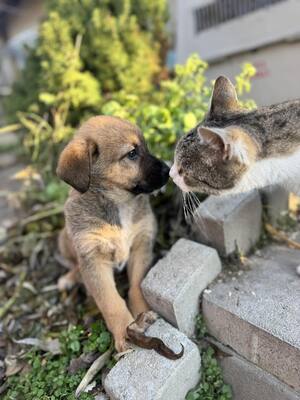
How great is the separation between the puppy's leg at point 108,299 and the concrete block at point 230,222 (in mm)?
677

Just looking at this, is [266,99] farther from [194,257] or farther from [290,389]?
[290,389]

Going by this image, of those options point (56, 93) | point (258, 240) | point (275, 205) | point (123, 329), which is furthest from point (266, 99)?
point (123, 329)

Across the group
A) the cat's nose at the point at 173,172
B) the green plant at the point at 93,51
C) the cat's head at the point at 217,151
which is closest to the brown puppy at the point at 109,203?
the cat's nose at the point at 173,172

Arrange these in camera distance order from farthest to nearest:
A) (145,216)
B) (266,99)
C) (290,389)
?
(266,99) < (145,216) < (290,389)

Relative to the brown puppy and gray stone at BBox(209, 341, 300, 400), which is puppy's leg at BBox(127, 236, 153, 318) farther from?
gray stone at BBox(209, 341, 300, 400)

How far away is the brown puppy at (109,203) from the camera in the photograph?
222 cm

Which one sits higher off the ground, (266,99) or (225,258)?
(266,99)

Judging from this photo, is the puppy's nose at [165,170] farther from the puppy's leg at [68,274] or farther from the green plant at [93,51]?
the green plant at [93,51]

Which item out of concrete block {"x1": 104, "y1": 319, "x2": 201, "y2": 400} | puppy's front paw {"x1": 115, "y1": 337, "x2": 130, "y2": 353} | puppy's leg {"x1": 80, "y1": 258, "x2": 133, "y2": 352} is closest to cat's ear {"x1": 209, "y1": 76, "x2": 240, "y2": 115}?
puppy's leg {"x1": 80, "y1": 258, "x2": 133, "y2": 352}

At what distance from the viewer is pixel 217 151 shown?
1877 mm

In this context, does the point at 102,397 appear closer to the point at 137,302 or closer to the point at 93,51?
the point at 137,302

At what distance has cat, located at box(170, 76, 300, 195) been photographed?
1867mm

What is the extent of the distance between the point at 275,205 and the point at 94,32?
2551mm

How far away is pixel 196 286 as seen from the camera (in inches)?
87.2
